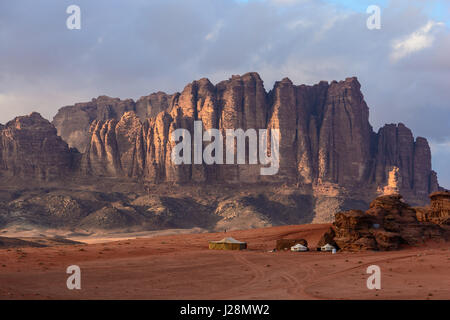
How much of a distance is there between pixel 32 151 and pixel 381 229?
122 m

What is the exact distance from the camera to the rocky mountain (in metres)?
147

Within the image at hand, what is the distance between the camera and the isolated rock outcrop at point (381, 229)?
176 ft

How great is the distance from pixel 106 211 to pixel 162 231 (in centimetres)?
1476

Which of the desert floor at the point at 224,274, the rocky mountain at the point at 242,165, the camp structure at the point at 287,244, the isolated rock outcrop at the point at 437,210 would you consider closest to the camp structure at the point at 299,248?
the camp structure at the point at 287,244

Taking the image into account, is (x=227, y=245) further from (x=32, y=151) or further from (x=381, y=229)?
(x=32, y=151)

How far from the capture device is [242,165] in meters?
161

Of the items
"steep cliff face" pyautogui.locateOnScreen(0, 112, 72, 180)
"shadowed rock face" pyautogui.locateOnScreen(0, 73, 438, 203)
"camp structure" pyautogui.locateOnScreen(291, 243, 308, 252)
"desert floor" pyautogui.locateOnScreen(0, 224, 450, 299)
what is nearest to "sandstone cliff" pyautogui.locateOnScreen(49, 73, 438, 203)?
"shadowed rock face" pyautogui.locateOnScreen(0, 73, 438, 203)

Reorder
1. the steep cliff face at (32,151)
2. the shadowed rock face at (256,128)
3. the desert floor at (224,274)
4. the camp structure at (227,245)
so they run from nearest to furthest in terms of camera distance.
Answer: the desert floor at (224,274) → the camp structure at (227,245) → the steep cliff face at (32,151) → the shadowed rock face at (256,128)

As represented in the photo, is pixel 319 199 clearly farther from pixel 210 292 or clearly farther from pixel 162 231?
pixel 210 292

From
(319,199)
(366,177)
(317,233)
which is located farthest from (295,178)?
(317,233)

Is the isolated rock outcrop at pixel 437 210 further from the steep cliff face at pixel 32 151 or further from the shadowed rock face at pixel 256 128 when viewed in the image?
the steep cliff face at pixel 32 151

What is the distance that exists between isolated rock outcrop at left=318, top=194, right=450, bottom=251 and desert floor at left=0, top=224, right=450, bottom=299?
75.1 inches

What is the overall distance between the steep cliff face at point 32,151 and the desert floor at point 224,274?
107931mm

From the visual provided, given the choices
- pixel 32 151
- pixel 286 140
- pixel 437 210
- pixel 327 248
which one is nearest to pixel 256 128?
pixel 286 140
